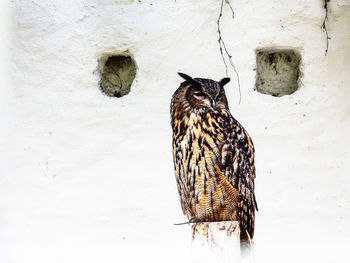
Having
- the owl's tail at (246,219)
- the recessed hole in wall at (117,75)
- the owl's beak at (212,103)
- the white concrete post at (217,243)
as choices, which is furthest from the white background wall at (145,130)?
the white concrete post at (217,243)

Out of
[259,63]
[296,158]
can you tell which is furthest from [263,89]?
[296,158]

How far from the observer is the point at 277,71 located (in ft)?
15.8

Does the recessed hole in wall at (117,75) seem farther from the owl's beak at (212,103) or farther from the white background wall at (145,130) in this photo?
the owl's beak at (212,103)

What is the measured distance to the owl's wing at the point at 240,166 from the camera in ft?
12.5

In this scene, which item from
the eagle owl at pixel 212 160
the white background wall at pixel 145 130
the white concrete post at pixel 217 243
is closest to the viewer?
the white concrete post at pixel 217 243

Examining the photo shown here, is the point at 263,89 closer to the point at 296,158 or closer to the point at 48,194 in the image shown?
the point at 296,158

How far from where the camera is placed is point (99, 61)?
183 inches

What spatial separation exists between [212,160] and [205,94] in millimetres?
312

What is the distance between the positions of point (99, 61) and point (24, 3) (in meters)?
0.54

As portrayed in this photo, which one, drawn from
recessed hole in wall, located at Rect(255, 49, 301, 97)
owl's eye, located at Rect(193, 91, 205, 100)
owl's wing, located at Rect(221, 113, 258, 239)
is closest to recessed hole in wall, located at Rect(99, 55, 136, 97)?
recessed hole in wall, located at Rect(255, 49, 301, 97)

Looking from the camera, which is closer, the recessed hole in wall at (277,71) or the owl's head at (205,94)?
the owl's head at (205,94)

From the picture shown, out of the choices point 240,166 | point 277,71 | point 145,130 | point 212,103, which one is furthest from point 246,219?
point 277,71

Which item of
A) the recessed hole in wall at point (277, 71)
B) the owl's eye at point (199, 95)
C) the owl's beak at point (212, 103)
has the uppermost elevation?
the recessed hole in wall at point (277, 71)

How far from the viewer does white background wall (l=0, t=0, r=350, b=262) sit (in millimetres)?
4441
